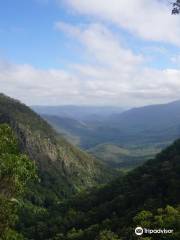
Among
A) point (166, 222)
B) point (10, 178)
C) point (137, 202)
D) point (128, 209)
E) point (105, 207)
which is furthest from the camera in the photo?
point (105, 207)

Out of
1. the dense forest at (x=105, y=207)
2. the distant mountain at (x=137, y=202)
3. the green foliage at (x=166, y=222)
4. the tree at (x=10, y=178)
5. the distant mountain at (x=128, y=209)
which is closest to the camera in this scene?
the tree at (x=10, y=178)

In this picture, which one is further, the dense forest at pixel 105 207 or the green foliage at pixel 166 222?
the green foliage at pixel 166 222

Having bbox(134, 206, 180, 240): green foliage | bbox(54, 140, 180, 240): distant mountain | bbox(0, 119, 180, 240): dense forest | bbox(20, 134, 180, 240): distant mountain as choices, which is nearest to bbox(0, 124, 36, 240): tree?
bbox(0, 119, 180, 240): dense forest

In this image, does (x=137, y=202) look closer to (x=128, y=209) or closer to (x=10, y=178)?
(x=128, y=209)

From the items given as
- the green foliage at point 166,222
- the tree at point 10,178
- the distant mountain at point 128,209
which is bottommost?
the distant mountain at point 128,209

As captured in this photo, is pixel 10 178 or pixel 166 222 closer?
pixel 10 178

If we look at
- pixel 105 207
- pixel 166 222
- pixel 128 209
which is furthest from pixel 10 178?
pixel 105 207

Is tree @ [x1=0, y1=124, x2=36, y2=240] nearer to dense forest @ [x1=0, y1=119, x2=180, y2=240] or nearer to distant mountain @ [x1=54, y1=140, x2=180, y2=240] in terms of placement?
dense forest @ [x1=0, y1=119, x2=180, y2=240]

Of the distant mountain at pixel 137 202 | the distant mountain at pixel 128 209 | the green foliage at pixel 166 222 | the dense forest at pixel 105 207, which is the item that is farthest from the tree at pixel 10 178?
the distant mountain at pixel 137 202

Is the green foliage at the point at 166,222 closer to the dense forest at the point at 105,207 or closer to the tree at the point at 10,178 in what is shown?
the dense forest at the point at 105,207

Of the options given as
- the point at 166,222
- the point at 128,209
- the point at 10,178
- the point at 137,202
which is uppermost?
the point at 10,178

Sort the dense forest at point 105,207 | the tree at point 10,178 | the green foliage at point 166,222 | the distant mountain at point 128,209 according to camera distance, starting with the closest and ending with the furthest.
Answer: the tree at point 10,178, the dense forest at point 105,207, the green foliage at point 166,222, the distant mountain at point 128,209

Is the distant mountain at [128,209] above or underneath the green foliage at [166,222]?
underneath

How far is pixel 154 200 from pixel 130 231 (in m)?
48.7
